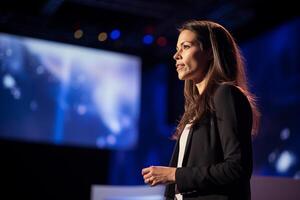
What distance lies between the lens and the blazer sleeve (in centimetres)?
112

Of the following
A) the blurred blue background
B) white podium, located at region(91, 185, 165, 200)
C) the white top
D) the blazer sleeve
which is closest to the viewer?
the blazer sleeve

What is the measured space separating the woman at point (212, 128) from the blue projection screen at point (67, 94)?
4042mm

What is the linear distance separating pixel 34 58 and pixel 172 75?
1.96 meters

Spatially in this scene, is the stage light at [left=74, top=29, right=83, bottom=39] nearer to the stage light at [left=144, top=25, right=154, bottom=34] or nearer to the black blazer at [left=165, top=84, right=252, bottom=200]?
the stage light at [left=144, top=25, right=154, bottom=34]

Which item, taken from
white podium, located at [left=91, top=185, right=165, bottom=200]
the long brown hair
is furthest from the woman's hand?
white podium, located at [left=91, top=185, right=165, bottom=200]

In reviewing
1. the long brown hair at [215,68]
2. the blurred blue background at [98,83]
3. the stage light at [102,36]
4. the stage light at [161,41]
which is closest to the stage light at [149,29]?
the blurred blue background at [98,83]

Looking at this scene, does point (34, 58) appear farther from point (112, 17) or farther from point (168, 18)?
point (168, 18)

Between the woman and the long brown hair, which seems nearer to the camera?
the woman

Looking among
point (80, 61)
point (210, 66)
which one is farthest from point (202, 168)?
point (80, 61)

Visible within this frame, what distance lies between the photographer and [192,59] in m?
1.35

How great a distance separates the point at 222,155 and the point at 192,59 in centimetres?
35

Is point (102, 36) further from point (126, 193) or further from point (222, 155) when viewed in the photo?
point (222, 155)

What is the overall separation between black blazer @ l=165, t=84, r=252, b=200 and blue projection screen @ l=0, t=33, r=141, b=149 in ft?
13.8

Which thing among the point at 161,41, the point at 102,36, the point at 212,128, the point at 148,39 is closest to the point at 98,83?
the point at 102,36
